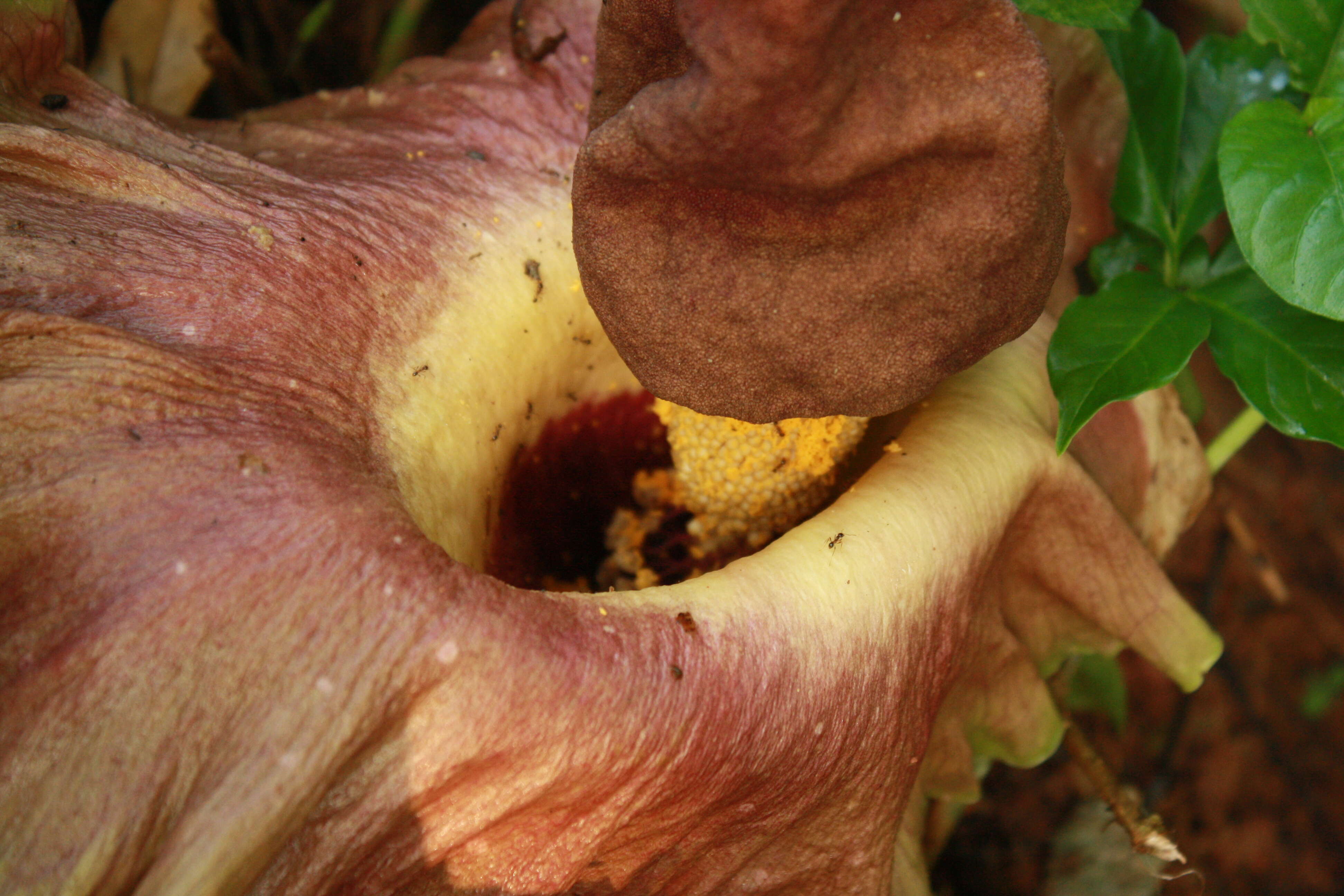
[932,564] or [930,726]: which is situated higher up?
[932,564]

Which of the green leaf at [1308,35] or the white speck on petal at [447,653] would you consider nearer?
the white speck on petal at [447,653]

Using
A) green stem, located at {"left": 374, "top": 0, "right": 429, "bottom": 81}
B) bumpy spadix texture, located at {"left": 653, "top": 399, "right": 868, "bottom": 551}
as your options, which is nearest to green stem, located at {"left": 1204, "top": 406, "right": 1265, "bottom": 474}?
bumpy spadix texture, located at {"left": 653, "top": 399, "right": 868, "bottom": 551}

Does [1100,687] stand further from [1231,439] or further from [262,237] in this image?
[262,237]

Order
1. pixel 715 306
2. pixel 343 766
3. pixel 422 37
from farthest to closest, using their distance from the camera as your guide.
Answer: pixel 422 37
pixel 715 306
pixel 343 766

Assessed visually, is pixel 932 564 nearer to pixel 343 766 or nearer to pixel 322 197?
pixel 343 766

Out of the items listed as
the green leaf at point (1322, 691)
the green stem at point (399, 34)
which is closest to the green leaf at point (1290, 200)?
the green stem at point (399, 34)

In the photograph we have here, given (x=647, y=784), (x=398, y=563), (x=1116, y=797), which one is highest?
(x=398, y=563)

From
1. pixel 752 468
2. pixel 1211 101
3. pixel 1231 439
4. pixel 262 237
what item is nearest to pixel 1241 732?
pixel 1231 439

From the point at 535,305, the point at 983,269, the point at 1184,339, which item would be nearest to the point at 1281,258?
the point at 1184,339

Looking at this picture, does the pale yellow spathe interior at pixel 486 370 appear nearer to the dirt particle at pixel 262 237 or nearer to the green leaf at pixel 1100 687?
the dirt particle at pixel 262 237
